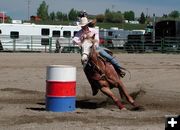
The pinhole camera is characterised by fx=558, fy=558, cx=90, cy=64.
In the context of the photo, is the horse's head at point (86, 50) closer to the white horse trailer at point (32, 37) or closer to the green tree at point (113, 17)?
the white horse trailer at point (32, 37)

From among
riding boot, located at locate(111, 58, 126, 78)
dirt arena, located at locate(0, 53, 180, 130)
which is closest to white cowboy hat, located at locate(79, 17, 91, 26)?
riding boot, located at locate(111, 58, 126, 78)

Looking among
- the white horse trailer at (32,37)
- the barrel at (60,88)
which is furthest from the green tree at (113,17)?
the barrel at (60,88)

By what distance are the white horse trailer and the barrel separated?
30.3 m

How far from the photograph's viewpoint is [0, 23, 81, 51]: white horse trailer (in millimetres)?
41438

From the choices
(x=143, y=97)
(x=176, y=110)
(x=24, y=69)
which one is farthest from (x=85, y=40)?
(x=24, y=69)

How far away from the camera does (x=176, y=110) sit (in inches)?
416

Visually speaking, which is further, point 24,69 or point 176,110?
point 24,69

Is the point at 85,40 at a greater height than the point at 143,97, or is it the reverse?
the point at 85,40

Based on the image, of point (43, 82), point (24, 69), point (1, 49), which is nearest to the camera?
point (43, 82)

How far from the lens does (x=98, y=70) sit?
10305 millimetres

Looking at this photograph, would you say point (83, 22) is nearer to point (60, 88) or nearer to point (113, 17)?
point (60, 88)

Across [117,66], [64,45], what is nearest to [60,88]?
[117,66]

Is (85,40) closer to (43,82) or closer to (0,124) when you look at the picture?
(0,124)

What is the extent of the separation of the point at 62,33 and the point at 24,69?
80.0 ft
